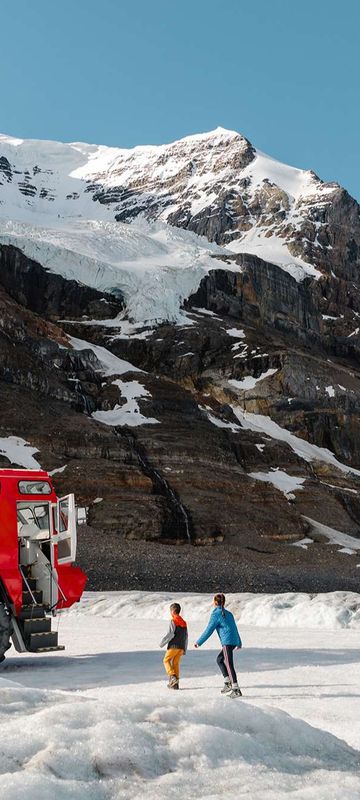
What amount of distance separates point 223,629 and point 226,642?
26cm

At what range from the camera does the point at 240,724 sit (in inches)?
273

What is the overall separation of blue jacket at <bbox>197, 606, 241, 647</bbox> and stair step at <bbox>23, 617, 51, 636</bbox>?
151 inches

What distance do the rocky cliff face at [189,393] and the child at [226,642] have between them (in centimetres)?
2616

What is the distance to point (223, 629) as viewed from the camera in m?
12.0

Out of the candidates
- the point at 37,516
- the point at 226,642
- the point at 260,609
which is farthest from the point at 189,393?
the point at 226,642

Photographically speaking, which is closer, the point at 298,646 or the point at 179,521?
the point at 298,646

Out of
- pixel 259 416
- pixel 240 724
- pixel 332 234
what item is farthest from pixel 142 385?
pixel 332 234

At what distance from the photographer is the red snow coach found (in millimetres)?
14062

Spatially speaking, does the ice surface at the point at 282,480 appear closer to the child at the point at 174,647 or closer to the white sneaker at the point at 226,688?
the child at the point at 174,647

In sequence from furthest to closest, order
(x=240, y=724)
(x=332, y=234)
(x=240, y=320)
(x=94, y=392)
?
(x=332, y=234) → (x=240, y=320) → (x=94, y=392) → (x=240, y=724)

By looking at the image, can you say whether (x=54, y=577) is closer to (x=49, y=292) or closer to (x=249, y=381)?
(x=249, y=381)

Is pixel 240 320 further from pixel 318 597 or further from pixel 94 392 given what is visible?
pixel 318 597

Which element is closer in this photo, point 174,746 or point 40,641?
point 174,746

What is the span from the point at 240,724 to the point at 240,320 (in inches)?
4998
